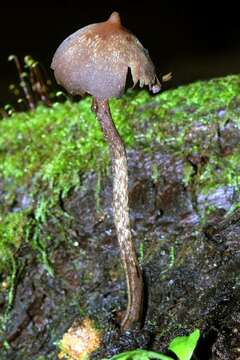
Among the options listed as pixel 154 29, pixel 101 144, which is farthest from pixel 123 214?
pixel 154 29

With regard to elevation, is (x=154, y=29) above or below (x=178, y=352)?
below

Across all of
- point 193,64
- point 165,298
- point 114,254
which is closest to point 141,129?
point 114,254

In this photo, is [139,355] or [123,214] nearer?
[139,355]

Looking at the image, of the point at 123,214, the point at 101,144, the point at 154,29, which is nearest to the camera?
the point at 123,214

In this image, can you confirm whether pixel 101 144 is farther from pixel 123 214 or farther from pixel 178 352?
pixel 178 352

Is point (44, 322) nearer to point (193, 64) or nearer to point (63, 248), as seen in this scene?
point (63, 248)

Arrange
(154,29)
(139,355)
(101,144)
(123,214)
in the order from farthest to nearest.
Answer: (154,29) < (101,144) < (123,214) < (139,355)
